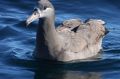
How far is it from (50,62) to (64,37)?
2.05 feet

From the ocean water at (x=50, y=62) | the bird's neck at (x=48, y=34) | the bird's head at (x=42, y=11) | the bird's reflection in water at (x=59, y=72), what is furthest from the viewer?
the ocean water at (x=50, y=62)

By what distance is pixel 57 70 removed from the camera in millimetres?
13008

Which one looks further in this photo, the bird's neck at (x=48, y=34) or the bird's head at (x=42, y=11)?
the bird's neck at (x=48, y=34)

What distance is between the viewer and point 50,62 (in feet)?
42.4


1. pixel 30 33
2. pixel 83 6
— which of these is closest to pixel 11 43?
pixel 30 33

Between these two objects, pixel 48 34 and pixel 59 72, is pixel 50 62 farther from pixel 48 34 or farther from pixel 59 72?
pixel 48 34

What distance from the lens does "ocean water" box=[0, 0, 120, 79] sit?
Answer: 12.9 metres

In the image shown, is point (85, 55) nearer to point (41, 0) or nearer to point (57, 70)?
point (57, 70)

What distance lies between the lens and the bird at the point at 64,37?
12.2 meters

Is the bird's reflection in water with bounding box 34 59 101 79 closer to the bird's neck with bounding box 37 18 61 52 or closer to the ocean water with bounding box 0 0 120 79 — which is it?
the ocean water with bounding box 0 0 120 79

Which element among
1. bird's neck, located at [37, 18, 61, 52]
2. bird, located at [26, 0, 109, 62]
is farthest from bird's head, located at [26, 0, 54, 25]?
bird's neck, located at [37, 18, 61, 52]

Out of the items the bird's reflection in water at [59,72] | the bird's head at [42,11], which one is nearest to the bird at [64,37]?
the bird's head at [42,11]

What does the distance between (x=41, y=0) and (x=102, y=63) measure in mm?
2253

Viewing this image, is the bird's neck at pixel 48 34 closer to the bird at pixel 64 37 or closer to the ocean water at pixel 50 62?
the bird at pixel 64 37
